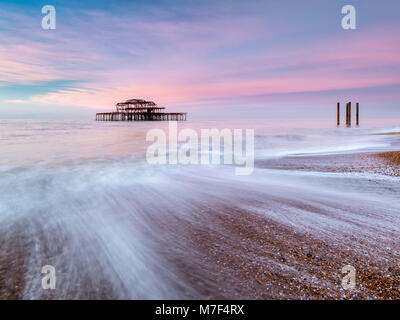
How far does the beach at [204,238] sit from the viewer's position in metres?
1.85

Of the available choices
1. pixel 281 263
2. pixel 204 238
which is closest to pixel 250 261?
pixel 281 263

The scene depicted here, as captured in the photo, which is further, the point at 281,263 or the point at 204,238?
the point at 204,238

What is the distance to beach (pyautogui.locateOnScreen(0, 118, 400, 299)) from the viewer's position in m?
1.85

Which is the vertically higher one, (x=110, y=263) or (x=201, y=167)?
(x=201, y=167)

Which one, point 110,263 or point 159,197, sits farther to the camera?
point 159,197

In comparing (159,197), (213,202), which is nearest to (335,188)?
(213,202)

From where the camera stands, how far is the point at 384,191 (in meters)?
3.97

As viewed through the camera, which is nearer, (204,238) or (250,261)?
(250,261)

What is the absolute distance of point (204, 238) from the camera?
2588 millimetres

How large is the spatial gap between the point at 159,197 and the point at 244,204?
61.8 inches

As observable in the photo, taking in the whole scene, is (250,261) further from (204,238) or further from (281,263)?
(204,238)
